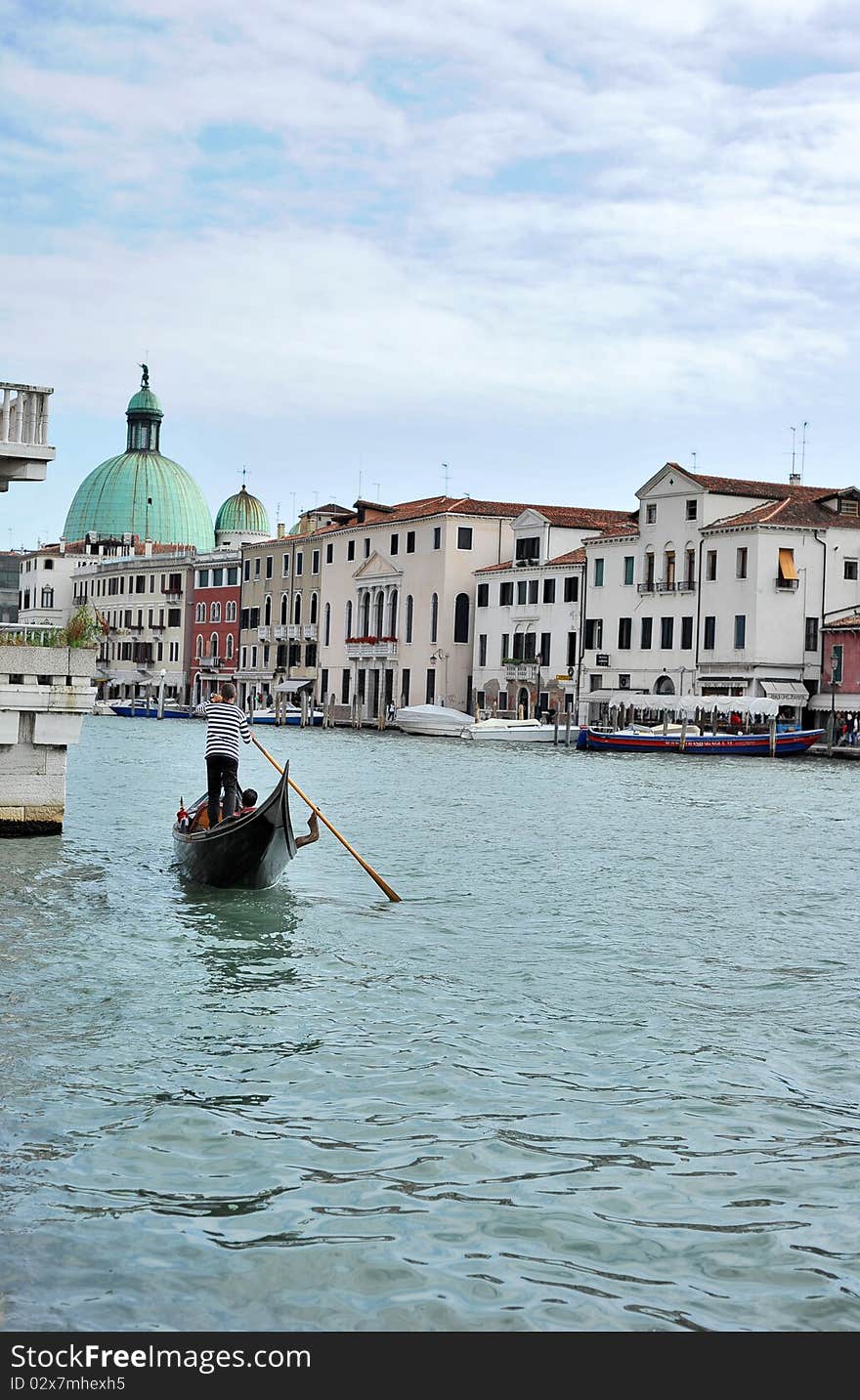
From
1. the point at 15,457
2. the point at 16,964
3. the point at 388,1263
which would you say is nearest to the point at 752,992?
the point at 16,964

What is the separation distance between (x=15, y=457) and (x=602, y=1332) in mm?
11824

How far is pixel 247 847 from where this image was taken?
38.0 ft

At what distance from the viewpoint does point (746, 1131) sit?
19.3 ft

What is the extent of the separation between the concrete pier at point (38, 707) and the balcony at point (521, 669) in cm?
3955

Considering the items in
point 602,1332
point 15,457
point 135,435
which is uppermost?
point 135,435

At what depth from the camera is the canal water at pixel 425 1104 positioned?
4.38 metres

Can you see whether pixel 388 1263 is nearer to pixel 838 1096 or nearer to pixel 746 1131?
pixel 746 1131

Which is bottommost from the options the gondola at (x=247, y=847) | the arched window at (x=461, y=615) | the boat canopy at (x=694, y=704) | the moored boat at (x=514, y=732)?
the gondola at (x=247, y=847)

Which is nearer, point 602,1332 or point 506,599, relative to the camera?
point 602,1332

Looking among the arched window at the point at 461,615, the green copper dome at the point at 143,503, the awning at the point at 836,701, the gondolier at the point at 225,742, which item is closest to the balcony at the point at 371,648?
Result: the arched window at the point at 461,615

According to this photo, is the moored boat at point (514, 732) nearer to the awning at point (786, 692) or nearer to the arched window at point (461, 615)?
the awning at point (786, 692)

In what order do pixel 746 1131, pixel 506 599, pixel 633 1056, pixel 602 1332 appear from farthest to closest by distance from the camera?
pixel 506 599 → pixel 633 1056 → pixel 746 1131 → pixel 602 1332

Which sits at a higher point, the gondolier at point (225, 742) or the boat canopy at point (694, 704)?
the boat canopy at point (694, 704)

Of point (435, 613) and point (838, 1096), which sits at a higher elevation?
point (435, 613)
